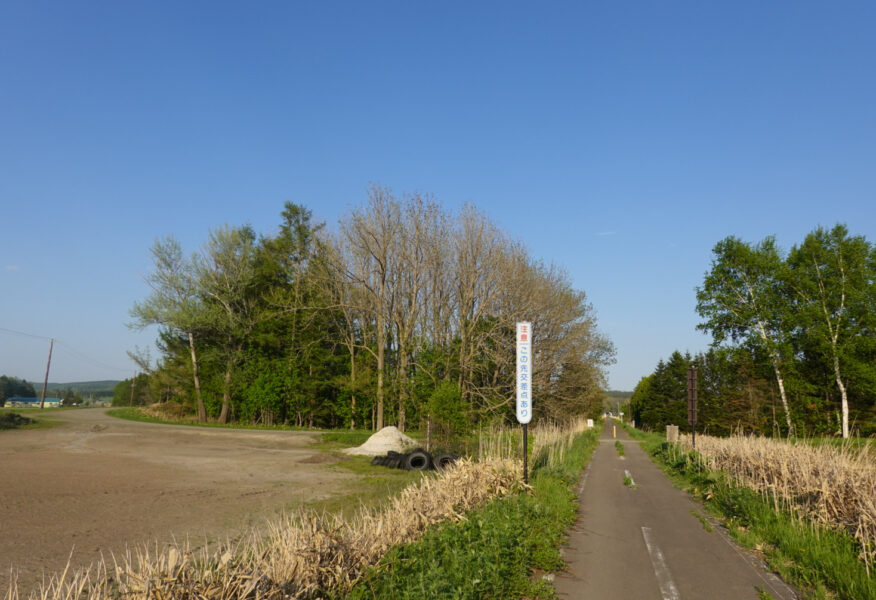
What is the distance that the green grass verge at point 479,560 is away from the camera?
4.93 metres

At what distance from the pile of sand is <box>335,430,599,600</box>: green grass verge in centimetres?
1514

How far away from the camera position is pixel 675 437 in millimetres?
28703

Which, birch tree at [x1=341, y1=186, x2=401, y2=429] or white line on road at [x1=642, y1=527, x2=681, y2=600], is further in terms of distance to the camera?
birch tree at [x1=341, y1=186, x2=401, y2=429]

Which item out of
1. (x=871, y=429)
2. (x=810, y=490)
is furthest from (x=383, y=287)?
(x=871, y=429)

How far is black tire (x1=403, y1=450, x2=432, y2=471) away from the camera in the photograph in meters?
18.6

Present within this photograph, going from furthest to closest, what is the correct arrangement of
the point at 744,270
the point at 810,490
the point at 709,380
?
the point at 709,380, the point at 744,270, the point at 810,490

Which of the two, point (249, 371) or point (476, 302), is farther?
point (249, 371)

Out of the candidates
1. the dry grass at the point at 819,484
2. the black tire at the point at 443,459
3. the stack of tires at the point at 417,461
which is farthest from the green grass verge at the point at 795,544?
the stack of tires at the point at 417,461

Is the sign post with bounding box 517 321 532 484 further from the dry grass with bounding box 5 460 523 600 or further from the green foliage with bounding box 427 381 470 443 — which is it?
the green foliage with bounding box 427 381 470 443

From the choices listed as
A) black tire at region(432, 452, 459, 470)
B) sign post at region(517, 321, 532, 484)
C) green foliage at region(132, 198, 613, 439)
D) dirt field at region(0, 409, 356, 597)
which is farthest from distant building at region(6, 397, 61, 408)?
sign post at region(517, 321, 532, 484)

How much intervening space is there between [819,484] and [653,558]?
12.8 ft

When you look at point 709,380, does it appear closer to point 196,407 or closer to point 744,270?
point 744,270

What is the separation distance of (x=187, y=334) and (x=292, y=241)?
1181 centimetres

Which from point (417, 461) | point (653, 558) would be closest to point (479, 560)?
point (653, 558)
